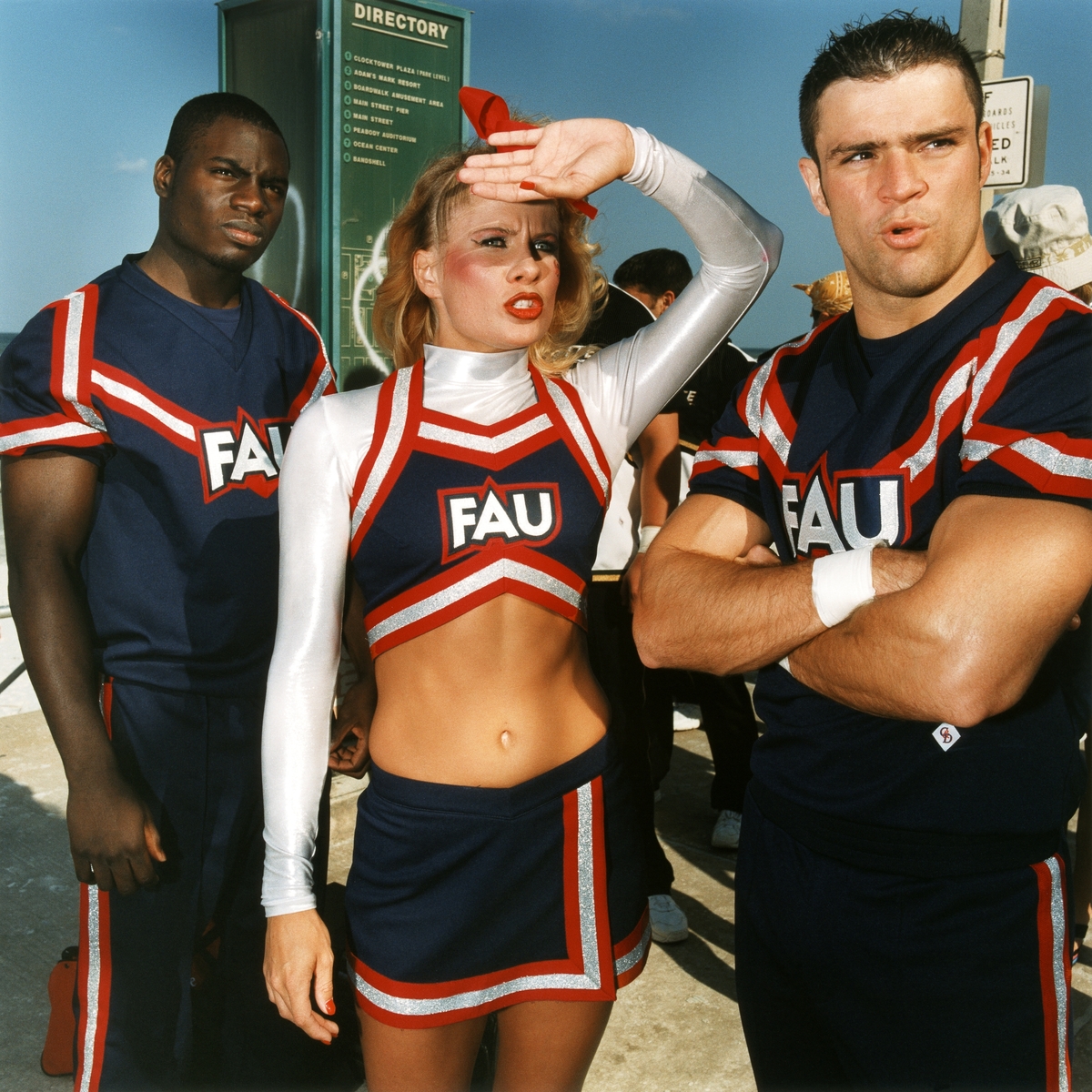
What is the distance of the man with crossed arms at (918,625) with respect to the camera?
56.2 inches

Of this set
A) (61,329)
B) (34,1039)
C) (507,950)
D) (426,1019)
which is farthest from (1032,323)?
(34,1039)

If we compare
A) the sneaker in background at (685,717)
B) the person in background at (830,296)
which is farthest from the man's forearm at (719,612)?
the sneaker in background at (685,717)

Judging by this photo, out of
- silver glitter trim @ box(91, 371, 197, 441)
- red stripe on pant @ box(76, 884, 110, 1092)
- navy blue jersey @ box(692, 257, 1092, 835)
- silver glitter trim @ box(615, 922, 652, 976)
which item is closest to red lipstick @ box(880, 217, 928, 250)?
navy blue jersey @ box(692, 257, 1092, 835)

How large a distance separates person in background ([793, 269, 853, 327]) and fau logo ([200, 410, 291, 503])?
237 cm

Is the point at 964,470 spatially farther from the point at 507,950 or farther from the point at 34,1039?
the point at 34,1039

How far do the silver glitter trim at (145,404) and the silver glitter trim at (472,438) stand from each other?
62 cm

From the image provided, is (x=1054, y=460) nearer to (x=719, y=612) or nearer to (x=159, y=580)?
(x=719, y=612)

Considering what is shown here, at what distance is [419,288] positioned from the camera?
224cm

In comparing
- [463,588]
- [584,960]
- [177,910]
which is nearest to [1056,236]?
[463,588]

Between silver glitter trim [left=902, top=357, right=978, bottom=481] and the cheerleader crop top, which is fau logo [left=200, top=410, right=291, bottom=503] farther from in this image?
silver glitter trim [left=902, top=357, right=978, bottom=481]

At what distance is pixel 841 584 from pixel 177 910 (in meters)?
1.65

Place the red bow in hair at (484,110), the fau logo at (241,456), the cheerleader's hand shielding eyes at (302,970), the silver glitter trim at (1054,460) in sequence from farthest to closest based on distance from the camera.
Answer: the fau logo at (241,456) < the red bow in hair at (484,110) < the cheerleader's hand shielding eyes at (302,970) < the silver glitter trim at (1054,460)

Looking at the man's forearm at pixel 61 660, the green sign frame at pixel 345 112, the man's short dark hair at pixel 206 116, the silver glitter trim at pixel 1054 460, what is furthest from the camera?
the green sign frame at pixel 345 112

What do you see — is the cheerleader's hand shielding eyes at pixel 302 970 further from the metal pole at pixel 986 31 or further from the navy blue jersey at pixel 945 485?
the metal pole at pixel 986 31
